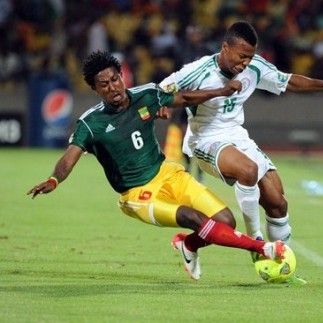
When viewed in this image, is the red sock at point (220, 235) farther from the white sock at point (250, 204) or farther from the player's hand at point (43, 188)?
the player's hand at point (43, 188)

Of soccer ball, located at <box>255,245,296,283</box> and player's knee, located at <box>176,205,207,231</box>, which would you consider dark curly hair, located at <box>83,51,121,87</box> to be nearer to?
player's knee, located at <box>176,205,207,231</box>

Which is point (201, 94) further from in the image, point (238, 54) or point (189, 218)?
point (189, 218)

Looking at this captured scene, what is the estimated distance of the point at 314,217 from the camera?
15617 mm

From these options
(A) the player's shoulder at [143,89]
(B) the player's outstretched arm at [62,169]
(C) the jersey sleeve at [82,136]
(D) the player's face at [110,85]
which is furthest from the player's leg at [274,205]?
(B) the player's outstretched arm at [62,169]

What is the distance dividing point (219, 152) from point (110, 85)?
4.47 feet

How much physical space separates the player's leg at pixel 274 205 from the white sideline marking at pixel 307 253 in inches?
30.3

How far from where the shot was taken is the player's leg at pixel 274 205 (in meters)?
10.5

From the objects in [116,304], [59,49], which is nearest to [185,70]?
[116,304]

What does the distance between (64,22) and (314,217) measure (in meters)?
14.0

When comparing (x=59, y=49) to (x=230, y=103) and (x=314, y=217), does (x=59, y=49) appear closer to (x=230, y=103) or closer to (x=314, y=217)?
(x=314, y=217)

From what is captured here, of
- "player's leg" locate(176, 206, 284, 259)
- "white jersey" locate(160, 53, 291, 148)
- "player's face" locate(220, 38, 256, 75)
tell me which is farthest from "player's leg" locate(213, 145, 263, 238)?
"player's leg" locate(176, 206, 284, 259)

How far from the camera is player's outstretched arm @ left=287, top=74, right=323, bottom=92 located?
10781 millimetres

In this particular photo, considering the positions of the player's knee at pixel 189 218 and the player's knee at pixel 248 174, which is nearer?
the player's knee at pixel 189 218

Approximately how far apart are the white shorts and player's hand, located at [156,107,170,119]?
0.91 meters
